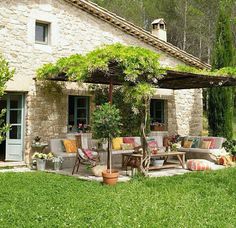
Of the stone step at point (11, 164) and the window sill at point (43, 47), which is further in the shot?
the window sill at point (43, 47)

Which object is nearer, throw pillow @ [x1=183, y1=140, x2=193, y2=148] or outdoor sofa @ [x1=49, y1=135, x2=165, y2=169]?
outdoor sofa @ [x1=49, y1=135, x2=165, y2=169]

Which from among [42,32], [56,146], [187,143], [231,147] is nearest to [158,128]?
[187,143]

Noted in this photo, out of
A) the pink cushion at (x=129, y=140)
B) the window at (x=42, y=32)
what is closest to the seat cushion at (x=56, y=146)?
the pink cushion at (x=129, y=140)

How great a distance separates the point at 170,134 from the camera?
48.9 feet

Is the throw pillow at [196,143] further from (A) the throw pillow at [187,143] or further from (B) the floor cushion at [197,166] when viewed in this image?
(B) the floor cushion at [197,166]

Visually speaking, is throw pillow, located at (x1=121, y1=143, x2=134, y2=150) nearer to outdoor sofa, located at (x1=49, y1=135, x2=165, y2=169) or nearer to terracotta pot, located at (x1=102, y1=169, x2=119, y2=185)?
outdoor sofa, located at (x1=49, y1=135, x2=165, y2=169)

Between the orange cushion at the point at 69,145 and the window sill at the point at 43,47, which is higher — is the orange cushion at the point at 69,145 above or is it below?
below

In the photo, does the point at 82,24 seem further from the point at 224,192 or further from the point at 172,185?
the point at 224,192

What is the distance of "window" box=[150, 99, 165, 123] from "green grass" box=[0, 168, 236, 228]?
6.37 meters

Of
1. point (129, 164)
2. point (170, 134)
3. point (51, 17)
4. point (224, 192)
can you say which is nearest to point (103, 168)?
point (129, 164)

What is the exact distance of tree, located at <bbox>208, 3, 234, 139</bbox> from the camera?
50.0ft

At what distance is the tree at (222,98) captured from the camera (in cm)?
1523

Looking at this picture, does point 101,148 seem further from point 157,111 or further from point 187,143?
point 157,111

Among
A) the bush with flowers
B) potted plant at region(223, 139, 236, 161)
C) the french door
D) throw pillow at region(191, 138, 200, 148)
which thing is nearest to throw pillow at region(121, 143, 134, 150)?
throw pillow at region(191, 138, 200, 148)
